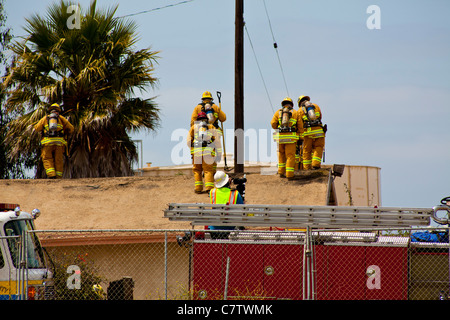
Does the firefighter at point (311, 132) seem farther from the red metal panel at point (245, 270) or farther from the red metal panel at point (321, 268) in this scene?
the red metal panel at point (321, 268)

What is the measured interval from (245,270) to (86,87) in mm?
12799

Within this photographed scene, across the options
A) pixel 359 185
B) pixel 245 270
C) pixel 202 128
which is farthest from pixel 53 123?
pixel 359 185

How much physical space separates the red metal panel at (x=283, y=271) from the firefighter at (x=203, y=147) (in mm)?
6407

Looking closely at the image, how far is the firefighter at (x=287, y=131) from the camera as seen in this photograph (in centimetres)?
1730

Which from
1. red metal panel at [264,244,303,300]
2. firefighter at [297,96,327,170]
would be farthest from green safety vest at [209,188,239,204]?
firefighter at [297,96,327,170]

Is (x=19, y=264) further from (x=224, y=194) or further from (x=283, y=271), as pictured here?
(x=283, y=271)

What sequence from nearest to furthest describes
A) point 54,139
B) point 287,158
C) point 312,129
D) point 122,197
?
1. point 287,158
2. point 122,197
3. point 312,129
4. point 54,139

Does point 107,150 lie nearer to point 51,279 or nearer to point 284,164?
point 284,164

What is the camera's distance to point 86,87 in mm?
22047

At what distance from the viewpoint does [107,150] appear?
21969 mm

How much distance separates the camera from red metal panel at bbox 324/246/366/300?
10320 mm

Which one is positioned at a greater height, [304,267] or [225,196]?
[225,196]

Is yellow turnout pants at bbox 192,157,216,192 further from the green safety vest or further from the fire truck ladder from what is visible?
the fire truck ladder
